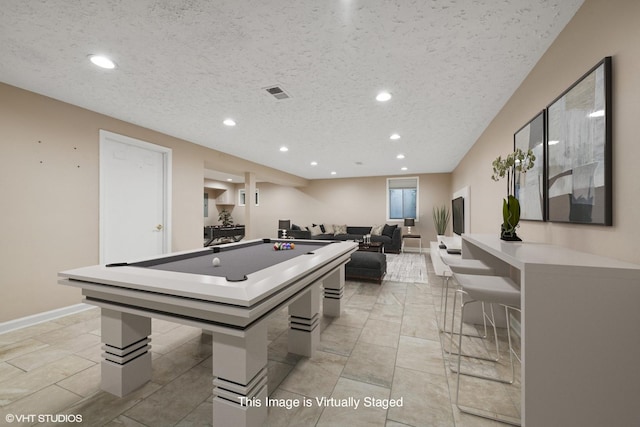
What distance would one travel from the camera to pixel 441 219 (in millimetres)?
7434

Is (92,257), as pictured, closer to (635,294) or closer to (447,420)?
(447,420)

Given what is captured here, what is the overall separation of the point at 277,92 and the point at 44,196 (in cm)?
286

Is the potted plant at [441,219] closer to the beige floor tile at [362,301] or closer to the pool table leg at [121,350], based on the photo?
the beige floor tile at [362,301]

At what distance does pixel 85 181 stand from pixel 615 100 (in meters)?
4.85

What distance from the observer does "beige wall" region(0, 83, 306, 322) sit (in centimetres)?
254

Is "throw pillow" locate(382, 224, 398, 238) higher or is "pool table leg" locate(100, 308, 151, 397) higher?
"throw pillow" locate(382, 224, 398, 238)

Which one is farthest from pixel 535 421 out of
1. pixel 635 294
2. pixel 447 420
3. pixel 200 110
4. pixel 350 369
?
pixel 200 110

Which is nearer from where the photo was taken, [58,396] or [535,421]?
[535,421]

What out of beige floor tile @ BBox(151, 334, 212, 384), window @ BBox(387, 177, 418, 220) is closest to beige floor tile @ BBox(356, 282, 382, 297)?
beige floor tile @ BBox(151, 334, 212, 384)

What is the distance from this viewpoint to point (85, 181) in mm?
3107

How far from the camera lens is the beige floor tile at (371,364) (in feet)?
5.94

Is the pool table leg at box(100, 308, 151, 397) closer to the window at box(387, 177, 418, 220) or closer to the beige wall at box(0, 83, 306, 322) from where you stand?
the beige wall at box(0, 83, 306, 322)

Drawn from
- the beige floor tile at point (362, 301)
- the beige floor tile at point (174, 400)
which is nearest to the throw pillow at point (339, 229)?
the beige floor tile at point (362, 301)

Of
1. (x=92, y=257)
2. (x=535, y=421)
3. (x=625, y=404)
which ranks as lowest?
(x=535, y=421)
